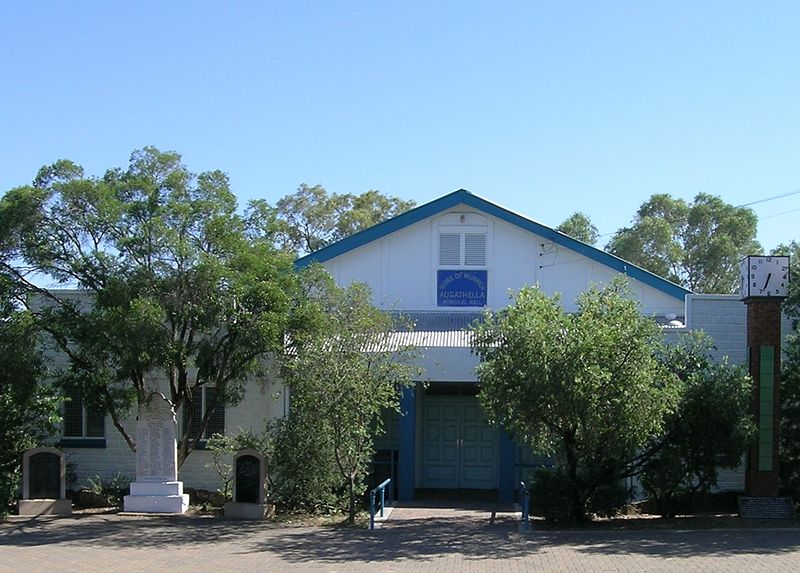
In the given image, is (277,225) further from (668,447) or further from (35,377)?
(668,447)

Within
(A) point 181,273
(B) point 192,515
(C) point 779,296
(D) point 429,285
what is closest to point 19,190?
(A) point 181,273

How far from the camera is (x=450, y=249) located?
23469 millimetres

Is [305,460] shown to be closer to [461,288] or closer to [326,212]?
[461,288]

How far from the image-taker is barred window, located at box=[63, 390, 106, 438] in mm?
22844

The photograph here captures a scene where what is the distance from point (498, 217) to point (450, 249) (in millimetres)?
1319

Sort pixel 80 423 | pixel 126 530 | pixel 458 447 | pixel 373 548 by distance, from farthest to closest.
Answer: pixel 458 447, pixel 80 423, pixel 126 530, pixel 373 548

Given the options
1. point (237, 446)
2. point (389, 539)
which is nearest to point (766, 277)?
point (389, 539)

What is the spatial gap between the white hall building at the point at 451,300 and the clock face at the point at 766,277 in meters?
3.48

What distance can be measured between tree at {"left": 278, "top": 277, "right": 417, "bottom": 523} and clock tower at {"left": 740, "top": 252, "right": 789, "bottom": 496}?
20.2ft

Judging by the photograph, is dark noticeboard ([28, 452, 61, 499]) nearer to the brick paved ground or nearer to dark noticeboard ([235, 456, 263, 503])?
the brick paved ground

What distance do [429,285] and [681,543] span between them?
31.4 ft

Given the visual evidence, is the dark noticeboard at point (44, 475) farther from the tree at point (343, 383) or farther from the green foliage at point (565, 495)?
the green foliage at point (565, 495)

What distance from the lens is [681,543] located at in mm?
15289

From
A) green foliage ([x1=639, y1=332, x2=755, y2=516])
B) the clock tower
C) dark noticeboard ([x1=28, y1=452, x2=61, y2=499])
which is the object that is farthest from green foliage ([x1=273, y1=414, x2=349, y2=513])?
the clock tower
